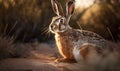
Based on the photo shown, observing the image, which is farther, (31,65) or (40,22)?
(40,22)

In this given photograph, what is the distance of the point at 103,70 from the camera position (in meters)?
5.23

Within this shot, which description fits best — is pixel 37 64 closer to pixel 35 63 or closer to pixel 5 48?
pixel 35 63

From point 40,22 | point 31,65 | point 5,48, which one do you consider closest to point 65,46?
point 31,65

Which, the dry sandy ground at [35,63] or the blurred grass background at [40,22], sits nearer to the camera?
the dry sandy ground at [35,63]

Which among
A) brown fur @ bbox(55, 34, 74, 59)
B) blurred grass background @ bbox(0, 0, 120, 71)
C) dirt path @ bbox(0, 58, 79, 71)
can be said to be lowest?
dirt path @ bbox(0, 58, 79, 71)

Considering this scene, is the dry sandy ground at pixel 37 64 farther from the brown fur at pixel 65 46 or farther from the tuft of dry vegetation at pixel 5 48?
the brown fur at pixel 65 46

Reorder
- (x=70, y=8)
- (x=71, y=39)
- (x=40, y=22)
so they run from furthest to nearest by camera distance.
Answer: (x=40, y=22)
(x=70, y=8)
(x=71, y=39)

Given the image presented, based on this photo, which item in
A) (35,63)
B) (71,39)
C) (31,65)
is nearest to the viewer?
(31,65)

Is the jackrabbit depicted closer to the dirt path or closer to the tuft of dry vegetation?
the dirt path

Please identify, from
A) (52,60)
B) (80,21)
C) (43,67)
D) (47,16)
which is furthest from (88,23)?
(43,67)

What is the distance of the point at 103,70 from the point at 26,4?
5.93 metres

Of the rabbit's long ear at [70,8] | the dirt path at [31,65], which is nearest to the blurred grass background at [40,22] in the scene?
the dirt path at [31,65]

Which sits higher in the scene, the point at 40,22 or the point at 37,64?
the point at 40,22

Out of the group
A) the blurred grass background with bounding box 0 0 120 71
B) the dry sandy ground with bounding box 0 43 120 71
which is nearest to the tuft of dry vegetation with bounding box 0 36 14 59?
the dry sandy ground with bounding box 0 43 120 71
